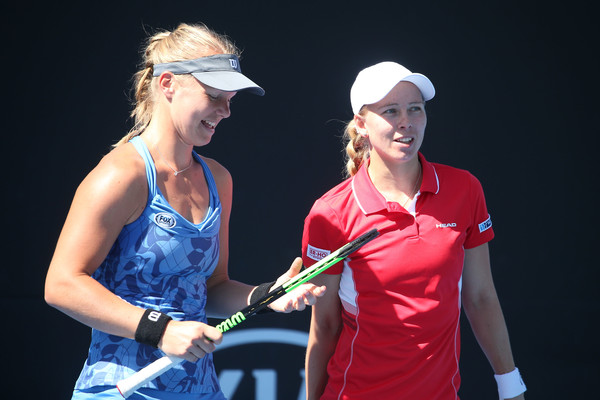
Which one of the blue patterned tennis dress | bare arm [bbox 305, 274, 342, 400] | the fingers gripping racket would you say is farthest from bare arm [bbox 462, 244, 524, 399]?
the blue patterned tennis dress

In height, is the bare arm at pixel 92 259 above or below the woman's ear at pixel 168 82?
below

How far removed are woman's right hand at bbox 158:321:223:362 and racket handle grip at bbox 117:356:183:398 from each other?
0.15 feet

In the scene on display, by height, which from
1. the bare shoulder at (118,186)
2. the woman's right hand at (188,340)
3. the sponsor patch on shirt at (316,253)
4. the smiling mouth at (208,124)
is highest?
the smiling mouth at (208,124)

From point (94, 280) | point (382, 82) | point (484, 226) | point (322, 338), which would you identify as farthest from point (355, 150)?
point (94, 280)

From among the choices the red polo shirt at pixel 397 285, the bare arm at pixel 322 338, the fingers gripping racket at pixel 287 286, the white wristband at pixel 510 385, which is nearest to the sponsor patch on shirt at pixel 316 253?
the red polo shirt at pixel 397 285

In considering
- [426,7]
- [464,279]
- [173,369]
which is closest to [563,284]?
[464,279]

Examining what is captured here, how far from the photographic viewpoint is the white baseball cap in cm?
224

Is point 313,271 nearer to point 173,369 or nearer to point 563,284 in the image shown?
point 173,369

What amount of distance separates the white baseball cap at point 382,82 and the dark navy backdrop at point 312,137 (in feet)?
3.70

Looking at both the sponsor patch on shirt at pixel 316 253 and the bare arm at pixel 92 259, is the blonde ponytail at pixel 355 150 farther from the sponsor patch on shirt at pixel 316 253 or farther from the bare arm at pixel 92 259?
the bare arm at pixel 92 259

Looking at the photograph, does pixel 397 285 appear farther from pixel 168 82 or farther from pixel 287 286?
pixel 168 82

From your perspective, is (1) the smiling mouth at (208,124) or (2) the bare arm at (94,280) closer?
(2) the bare arm at (94,280)

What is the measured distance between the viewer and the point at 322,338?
7.97ft

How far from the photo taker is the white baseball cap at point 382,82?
224cm
